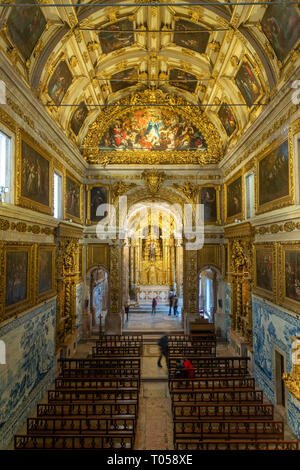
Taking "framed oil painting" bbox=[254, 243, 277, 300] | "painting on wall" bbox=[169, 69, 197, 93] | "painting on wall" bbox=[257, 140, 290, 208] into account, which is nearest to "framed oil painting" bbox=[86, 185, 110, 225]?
"painting on wall" bbox=[169, 69, 197, 93]

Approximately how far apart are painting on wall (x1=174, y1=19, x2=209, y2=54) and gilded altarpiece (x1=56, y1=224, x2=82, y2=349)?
976 centimetres

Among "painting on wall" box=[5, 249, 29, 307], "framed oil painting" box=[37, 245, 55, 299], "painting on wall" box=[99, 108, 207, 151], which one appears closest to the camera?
"painting on wall" box=[5, 249, 29, 307]

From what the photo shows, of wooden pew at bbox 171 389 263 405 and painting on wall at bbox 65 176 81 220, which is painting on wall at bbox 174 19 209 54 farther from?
wooden pew at bbox 171 389 263 405

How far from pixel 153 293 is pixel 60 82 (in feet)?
80.8

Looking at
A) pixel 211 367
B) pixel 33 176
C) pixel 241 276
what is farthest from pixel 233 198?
pixel 33 176

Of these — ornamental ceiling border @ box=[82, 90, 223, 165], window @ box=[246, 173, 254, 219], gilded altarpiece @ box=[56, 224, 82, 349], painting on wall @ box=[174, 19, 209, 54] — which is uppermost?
painting on wall @ box=[174, 19, 209, 54]

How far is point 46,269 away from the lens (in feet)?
40.6

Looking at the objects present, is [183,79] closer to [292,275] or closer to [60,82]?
[60,82]

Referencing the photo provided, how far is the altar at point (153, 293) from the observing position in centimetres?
3197

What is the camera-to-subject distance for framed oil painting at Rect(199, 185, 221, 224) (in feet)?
64.7

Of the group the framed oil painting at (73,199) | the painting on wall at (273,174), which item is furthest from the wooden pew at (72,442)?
the framed oil painting at (73,199)

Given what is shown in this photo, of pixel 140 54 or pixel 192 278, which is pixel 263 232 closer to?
pixel 192 278

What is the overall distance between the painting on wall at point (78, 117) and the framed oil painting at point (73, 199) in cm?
289

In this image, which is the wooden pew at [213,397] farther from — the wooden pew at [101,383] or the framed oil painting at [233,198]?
the framed oil painting at [233,198]
